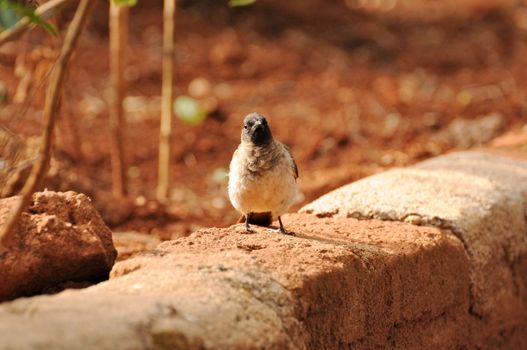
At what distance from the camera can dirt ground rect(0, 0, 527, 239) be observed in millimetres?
6613

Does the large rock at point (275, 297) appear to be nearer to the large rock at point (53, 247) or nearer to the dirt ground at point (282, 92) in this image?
the large rock at point (53, 247)

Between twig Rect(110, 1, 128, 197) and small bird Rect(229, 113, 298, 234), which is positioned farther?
twig Rect(110, 1, 128, 197)

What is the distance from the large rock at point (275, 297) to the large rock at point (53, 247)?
0.21 meters

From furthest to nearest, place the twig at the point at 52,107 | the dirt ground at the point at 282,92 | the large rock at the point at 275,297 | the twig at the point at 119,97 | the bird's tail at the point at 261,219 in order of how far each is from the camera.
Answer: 1. the dirt ground at the point at 282,92
2. the twig at the point at 119,97
3. the bird's tail at the point at 261,219
4. the twig at the point at 52,107
5. the large rock at the point at 275,297

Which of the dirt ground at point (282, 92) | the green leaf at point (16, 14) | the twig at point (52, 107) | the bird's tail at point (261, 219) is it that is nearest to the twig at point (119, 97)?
the dirt ground at point (282, 92)

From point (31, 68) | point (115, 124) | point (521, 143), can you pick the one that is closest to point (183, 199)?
point (115, 124)

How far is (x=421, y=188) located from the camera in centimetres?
478

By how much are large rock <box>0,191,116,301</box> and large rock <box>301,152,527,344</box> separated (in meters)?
1.40

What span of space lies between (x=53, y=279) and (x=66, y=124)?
4752 mm

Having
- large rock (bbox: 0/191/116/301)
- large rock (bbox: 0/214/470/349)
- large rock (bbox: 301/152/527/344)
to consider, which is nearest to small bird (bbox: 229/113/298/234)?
large rock (bbox: 0/214/470/349)

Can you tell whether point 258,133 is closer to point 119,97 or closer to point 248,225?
point 248,225

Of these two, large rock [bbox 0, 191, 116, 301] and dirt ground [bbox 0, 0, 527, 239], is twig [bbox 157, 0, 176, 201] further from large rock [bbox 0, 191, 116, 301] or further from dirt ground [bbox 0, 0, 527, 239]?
large rock [bbox 0, 191, 116, 301]

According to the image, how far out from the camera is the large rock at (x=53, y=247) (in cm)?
327

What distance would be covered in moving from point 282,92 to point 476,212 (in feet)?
16.0
